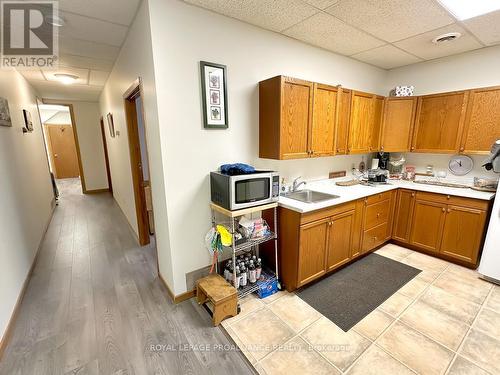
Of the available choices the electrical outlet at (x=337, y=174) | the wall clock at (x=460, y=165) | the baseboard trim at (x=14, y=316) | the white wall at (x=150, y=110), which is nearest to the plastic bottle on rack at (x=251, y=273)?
the white wall at (x=150, y=110)

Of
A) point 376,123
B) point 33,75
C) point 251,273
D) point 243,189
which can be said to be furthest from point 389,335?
point 33,75

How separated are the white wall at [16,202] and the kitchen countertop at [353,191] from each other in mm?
2455

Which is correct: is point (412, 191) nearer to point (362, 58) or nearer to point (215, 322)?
point (362, 58)

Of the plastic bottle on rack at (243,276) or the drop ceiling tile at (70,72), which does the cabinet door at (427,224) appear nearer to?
the plastic bottle on rack at (243,276)

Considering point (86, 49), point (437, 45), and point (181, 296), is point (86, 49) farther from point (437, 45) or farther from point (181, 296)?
point (437, 45)

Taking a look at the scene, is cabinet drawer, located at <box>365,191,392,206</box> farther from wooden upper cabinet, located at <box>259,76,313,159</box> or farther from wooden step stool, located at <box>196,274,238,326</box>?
wooden step stool, located at <box>196,274,238,326</box>

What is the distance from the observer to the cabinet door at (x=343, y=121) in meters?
2.65

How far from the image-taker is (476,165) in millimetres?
2928

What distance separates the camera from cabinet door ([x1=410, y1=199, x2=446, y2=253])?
9.05ft

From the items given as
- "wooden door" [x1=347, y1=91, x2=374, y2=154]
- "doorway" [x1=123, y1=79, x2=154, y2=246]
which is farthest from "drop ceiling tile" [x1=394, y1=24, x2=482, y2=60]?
"doorway" [x1=123, y1=79, x2=154, y2=246]

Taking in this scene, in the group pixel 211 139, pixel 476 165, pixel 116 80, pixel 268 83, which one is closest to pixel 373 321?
pixel 211 139

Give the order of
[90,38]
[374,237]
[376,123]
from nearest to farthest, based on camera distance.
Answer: [90,38]
[374,237]
[376,123]

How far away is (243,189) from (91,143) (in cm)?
654

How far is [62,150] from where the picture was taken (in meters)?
8.44
